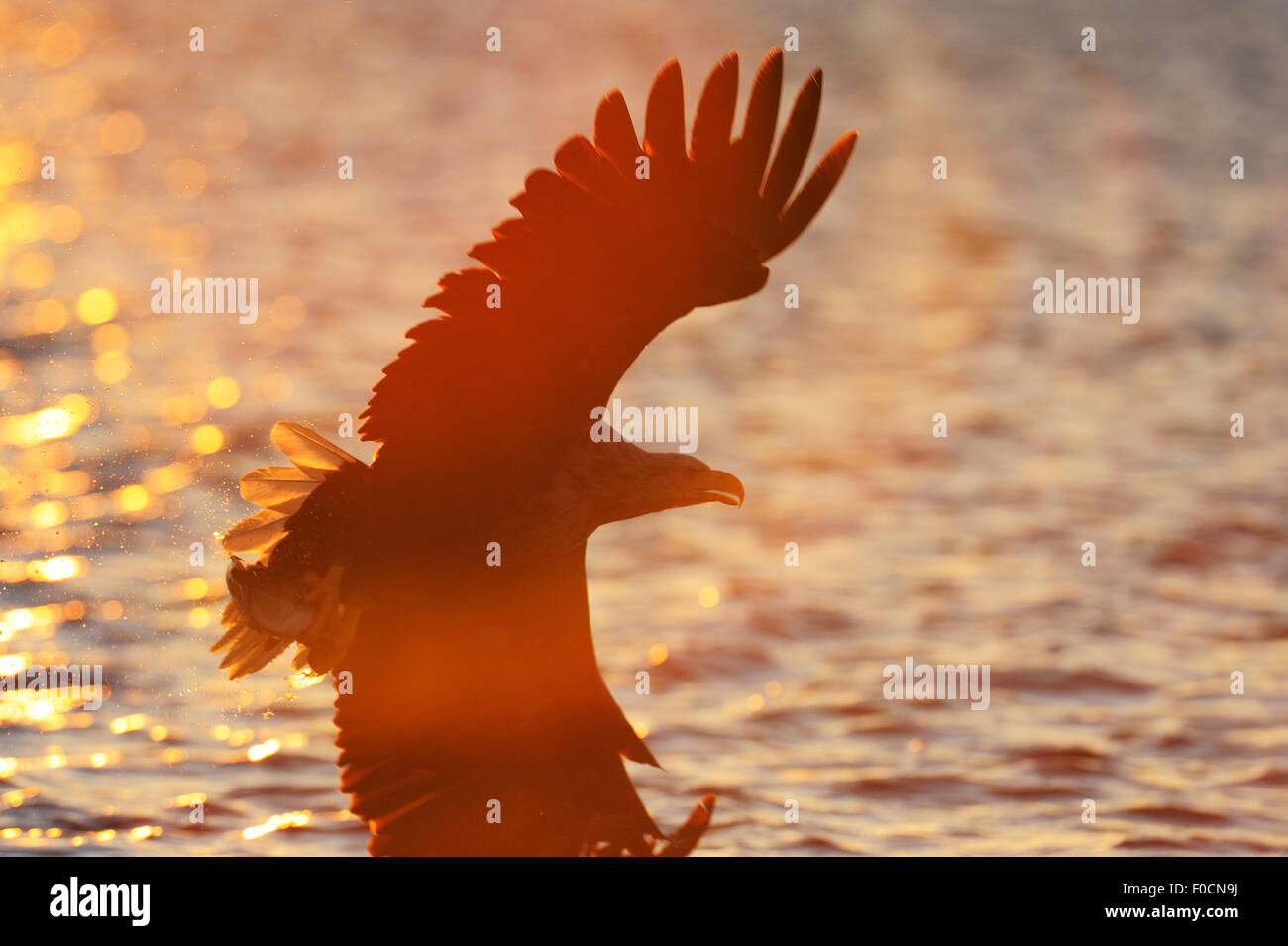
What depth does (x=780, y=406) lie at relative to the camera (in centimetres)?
1352

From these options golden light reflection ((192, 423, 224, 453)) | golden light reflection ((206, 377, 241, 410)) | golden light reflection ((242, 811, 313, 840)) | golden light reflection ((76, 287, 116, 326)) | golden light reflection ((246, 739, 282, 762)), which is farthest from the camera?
golden light reflection ((76, 287, 116, 326))

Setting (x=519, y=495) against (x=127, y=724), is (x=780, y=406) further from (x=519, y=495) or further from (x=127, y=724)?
(x=519, y=495)

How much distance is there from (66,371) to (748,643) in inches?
217

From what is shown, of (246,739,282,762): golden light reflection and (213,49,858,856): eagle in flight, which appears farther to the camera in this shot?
(246,739,282,762): golden light reflection

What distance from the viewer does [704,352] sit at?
46.3 feet

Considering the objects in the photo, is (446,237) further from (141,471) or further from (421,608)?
(421,608)

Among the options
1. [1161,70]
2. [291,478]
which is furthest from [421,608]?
[1161,70]

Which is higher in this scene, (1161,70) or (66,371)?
(1161,70)

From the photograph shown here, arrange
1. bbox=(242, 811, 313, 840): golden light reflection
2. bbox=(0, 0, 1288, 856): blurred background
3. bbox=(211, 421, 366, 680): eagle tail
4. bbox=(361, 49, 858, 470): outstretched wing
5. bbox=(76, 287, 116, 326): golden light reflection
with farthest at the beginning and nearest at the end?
bbox=(76, 287, 116, 326): golden light reflection
bbox=(0, 0, 1288, 856): blurred background
bbox=(242, 811, 313, 840): golden light reflection
bbox=(211, 421, 366, 680): eagle tail
bbox=(361, 49, 858, 470): outstretched wing

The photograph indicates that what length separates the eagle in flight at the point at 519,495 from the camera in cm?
570

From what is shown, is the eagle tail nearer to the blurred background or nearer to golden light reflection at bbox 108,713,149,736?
the blurred background

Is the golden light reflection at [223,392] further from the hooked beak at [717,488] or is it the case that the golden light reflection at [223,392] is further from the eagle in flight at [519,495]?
the hooked beak at [717,488]

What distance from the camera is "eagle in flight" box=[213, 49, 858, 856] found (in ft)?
18.7

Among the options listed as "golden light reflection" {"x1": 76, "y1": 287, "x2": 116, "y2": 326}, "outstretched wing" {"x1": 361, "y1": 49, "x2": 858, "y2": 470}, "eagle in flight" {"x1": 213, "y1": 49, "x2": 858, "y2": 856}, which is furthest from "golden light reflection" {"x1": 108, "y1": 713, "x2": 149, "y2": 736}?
"golden light reflection" {"x1": 76, "y1": 287, "x2": 116, "y2": 326}
